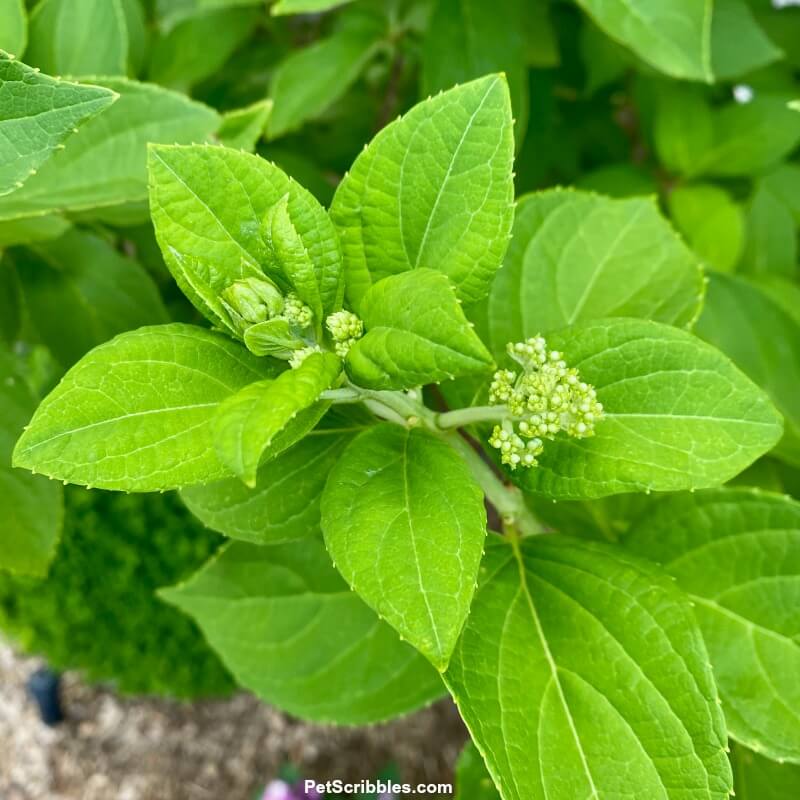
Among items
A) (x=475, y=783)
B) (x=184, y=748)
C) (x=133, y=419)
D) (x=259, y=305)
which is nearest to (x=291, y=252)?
(x=259, y=305)

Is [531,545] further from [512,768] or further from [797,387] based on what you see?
[797,387]

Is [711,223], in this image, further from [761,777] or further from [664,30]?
[761,777]

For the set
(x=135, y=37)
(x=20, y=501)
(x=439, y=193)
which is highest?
(x=439, y=193)

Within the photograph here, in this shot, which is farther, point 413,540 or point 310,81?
point 310,81

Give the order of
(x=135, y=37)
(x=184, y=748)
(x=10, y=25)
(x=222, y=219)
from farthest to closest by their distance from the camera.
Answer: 1. (x=184, y=748)
2. (x=135, y=37)
3. (x=10, y=25)
4. (x=222, y=219)

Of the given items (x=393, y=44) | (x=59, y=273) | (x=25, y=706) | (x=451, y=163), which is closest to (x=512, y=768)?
(x=451, y=163)

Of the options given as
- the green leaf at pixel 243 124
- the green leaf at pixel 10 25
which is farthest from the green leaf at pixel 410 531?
the green leaf at pixel 10 25

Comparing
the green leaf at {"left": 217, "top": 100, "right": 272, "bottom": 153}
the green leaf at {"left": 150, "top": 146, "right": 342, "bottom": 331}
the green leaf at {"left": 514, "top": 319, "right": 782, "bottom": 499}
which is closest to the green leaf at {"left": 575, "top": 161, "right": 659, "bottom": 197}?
the green leaf at {"left": 217, "top": 100, "right": 272, "bottom": 153}
